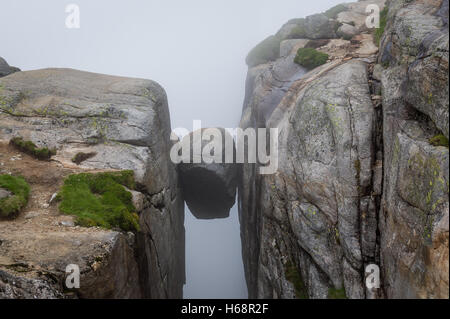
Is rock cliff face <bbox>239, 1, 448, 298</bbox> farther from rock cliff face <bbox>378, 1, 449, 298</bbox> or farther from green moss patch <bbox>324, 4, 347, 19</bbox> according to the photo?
green moss patch <bbox>324, 4, 347, 19</bbox>

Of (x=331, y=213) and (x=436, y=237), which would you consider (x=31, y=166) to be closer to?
(x=331, y=213)

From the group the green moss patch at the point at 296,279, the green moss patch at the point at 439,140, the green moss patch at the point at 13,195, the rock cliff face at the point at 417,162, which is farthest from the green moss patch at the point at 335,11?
the green moss patch at the point at 13,195

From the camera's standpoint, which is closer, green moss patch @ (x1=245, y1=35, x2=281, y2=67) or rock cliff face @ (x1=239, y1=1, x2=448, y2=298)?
rock cliff face @ (x1=239, y1=1, x2=448, y2=298)

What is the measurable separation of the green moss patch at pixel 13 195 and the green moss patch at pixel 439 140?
17179mm

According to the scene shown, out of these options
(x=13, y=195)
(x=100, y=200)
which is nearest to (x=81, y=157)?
(x=100, y=200)

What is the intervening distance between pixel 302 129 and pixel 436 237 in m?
10.1

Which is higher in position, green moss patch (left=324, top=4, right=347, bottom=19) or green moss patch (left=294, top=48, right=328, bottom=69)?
green moss patch (left=324, top=4, right=347, bottom=19)

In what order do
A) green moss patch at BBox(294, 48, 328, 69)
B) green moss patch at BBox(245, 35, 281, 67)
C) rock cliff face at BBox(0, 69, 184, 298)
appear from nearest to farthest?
rock cliff face at BBox(0, 69, 184, 298)
green moss patch at BBox(294, 48, 328, 69)
green moss patch at BBox(245, 35, 281, 67)

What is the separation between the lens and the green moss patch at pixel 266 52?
36.1m

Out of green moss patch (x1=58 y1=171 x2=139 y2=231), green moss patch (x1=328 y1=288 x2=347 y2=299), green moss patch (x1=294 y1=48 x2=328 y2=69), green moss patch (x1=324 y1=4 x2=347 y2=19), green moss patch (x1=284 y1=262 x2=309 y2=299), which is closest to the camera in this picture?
green moss patch (x1=58 y1=171 x2=139 y2=231)

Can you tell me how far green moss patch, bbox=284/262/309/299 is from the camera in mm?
16391

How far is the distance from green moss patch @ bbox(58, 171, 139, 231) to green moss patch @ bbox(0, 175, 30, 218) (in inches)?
60.4

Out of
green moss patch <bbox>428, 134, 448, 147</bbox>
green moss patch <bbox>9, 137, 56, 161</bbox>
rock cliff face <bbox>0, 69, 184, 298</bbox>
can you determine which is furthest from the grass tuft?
green moss patch <bbox>428, 134, 448, 147</bbox>

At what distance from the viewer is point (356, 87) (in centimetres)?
1609
